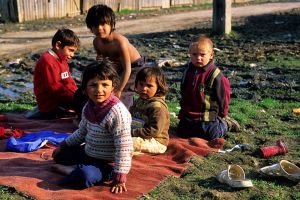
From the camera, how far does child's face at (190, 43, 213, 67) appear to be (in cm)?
619

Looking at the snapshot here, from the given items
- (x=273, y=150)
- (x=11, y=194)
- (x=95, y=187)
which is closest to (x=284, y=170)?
(x=273, y=150)

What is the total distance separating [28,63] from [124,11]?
46.7 ft

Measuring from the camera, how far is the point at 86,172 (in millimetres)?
4586

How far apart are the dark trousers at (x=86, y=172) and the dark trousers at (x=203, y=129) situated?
184 cm

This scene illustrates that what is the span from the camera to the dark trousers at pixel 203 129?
6.33 meters

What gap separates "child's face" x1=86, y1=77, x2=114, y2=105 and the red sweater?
100 inches

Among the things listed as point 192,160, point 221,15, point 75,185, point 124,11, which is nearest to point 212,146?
point 192,160

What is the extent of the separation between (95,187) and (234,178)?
131cm

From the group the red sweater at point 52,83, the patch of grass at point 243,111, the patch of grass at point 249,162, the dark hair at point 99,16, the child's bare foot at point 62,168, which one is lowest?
the patch of grass at point 249,162

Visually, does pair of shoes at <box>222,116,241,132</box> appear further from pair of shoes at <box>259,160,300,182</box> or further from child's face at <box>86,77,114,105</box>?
child's face at <box>86,77,114,105</box>

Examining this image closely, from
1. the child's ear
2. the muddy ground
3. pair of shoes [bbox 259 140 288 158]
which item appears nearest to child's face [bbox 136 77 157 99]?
pair of shoes [bbox 259 140 288 158]

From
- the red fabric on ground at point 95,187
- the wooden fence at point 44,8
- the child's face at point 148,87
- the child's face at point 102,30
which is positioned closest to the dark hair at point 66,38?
the child's face at point 102,30

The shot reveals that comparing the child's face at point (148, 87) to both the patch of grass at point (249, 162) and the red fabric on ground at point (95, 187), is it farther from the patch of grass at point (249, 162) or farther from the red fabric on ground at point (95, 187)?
the patch of grass at point (249, 162)

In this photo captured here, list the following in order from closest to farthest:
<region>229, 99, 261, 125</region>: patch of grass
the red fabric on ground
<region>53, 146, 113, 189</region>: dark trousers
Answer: the red fabric on ground → <region>53, 146, 113, 189</region>: dark trousers → <region>229, 99, 261, 125</region>: patch of grass
